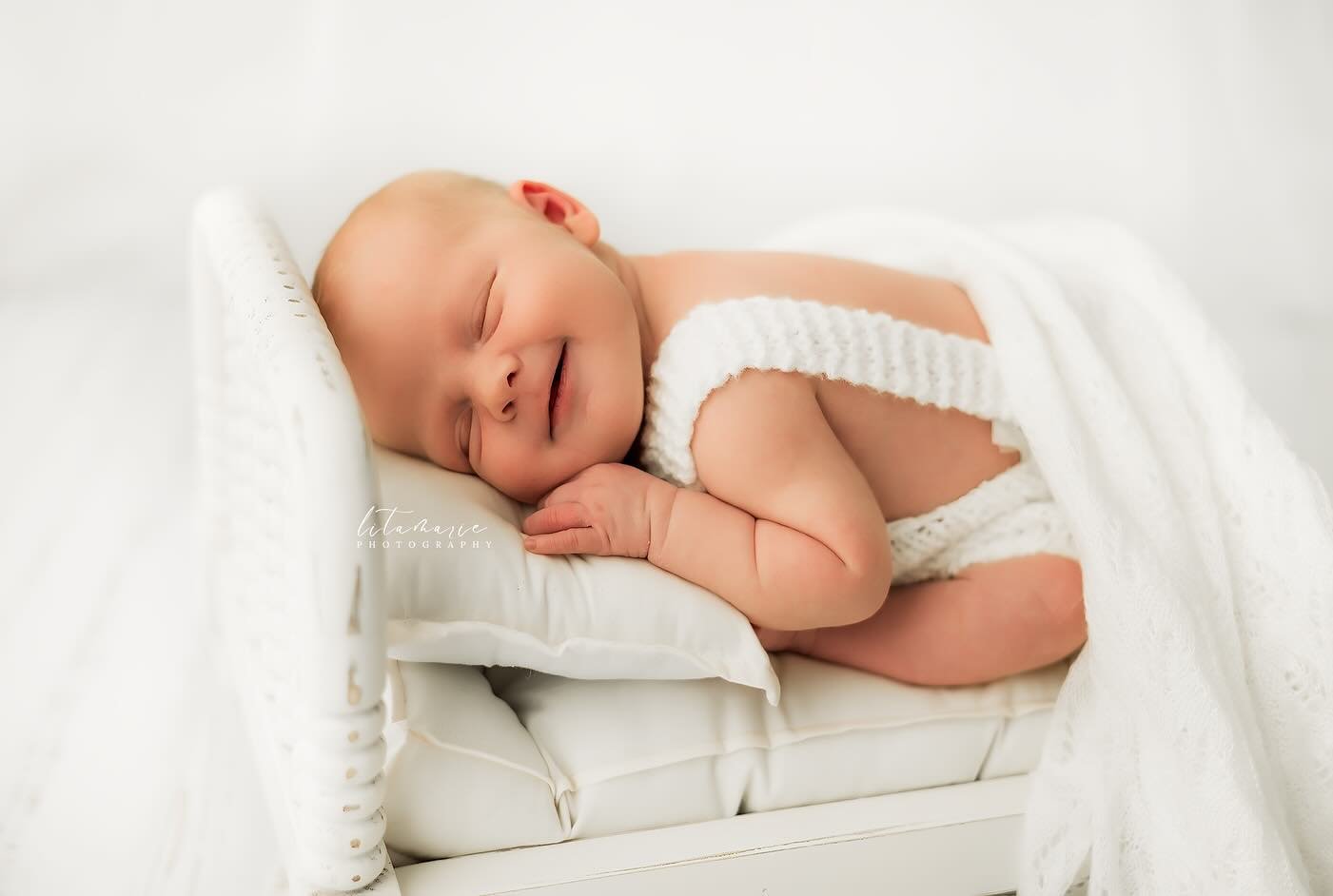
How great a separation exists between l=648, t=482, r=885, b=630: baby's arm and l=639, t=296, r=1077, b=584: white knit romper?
0.07 metres

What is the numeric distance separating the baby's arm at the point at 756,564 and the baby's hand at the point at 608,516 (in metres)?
0.01

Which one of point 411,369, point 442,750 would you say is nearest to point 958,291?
point 411,369

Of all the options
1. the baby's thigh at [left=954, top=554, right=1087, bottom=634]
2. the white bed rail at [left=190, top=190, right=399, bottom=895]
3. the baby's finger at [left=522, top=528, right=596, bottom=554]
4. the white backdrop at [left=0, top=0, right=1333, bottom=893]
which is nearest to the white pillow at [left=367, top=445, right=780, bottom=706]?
the baby's finger at [left=522, top=528, right=596, bottom=554]

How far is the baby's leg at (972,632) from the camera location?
122 centimetres

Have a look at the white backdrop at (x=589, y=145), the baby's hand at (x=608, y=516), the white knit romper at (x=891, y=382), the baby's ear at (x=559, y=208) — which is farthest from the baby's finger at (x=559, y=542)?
the white backdrop at (x=589, y=145)

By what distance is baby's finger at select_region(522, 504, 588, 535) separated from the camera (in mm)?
1131

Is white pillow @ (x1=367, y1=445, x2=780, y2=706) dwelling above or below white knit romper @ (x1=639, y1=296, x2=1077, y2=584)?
below

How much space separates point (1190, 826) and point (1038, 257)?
2.67 ft

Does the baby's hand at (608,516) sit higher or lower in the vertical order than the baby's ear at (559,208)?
lower

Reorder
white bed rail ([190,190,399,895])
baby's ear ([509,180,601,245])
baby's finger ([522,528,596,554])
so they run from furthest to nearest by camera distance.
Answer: baby's ear ([509,180,601,245]) < baby's finger ([522,528,596,554]) < white bed rail ([190,190,399,895])

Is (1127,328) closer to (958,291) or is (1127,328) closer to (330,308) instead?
(958,291)

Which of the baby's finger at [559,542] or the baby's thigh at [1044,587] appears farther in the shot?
the baby's thigh at [1044,587]

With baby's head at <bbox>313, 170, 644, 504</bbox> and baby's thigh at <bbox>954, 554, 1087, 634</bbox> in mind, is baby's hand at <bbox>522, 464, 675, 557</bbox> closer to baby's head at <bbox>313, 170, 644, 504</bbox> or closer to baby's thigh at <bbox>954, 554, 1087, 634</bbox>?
baby's head at <bbox>313, 170, 644, 504</bbox>

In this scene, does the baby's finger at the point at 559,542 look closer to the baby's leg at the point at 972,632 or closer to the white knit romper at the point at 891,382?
the white knit romper at the point at 891,382
